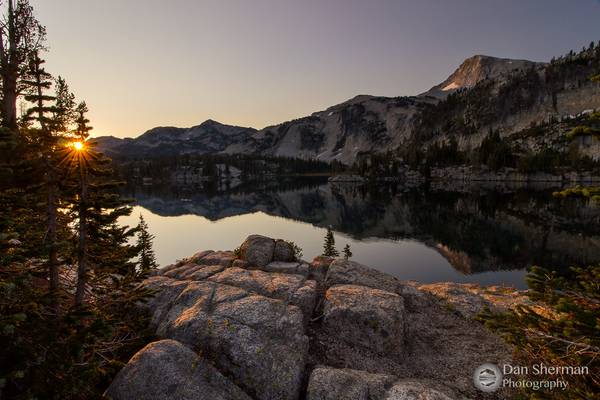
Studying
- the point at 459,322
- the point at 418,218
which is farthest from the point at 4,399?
the point at 418,218

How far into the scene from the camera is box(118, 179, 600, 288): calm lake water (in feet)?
143

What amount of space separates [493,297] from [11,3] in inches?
1581

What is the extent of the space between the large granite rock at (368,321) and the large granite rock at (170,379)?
5983mm

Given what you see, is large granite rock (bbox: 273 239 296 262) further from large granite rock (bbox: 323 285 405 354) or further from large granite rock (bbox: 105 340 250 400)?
large granite rock (bbox: 105 340 250 400)

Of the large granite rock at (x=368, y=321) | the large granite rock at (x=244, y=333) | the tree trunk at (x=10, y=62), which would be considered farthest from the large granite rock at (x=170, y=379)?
the tree trunk at (x=10, y=62)

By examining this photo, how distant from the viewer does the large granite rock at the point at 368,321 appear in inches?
581

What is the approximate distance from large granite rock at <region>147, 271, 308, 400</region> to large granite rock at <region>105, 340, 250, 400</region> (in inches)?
29.6

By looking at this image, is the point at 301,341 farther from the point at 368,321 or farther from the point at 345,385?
the point at 368,321

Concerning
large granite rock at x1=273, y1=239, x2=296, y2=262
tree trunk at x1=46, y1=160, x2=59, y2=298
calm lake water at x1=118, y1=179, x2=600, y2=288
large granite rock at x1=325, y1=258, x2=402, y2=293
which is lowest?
calm lake water at x1=118, y1=179, x2=600, y2=288

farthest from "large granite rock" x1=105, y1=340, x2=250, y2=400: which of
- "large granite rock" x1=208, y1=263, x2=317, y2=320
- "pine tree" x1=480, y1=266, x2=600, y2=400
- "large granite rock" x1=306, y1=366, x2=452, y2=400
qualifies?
"pine tree" x1=480, y1=266, x2=600, y2=400

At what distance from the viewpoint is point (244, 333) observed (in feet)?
41.8

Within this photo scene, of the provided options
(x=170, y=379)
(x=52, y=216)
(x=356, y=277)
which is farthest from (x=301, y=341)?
(x=52, y=216)

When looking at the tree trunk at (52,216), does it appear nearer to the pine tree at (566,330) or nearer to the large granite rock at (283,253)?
the pine tree at (566,330)

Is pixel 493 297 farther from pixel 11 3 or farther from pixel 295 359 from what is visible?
pixel 11 3
